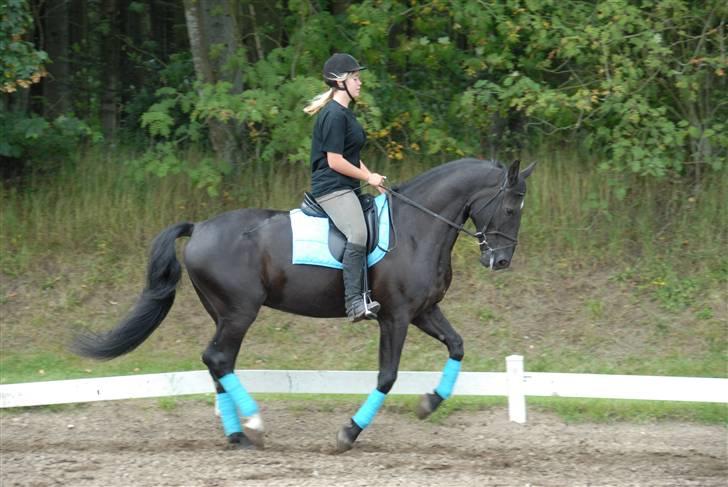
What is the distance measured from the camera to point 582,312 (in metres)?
11.1

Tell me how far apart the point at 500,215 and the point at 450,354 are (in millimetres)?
1259

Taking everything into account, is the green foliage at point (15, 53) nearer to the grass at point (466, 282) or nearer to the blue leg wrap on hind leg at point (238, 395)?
the grass at point (466, 282)

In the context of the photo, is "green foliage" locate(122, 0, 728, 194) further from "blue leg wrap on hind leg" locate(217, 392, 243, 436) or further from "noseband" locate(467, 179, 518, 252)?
"blue leg wrap on hind leg" locate(217, 392, 243, 436)

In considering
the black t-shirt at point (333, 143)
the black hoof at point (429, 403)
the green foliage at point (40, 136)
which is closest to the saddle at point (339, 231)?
the black t-shirt at point (333, 143)

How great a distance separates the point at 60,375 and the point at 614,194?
22.4 feet

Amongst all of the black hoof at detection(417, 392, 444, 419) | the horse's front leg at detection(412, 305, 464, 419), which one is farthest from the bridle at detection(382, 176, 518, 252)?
the black hoof at detection(417, 392, 444, 419)

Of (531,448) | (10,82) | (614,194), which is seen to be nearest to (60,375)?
(10,82)

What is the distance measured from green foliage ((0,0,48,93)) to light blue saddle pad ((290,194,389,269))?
16.8 ft

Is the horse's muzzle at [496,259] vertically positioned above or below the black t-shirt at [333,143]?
below

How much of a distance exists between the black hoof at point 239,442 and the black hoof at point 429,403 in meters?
1.43

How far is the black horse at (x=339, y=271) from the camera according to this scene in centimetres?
757

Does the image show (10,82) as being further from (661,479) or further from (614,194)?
(661,479)

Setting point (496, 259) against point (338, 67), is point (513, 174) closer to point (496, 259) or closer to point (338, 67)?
point (496, 259)

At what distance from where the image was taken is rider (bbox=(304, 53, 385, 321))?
7359mm
